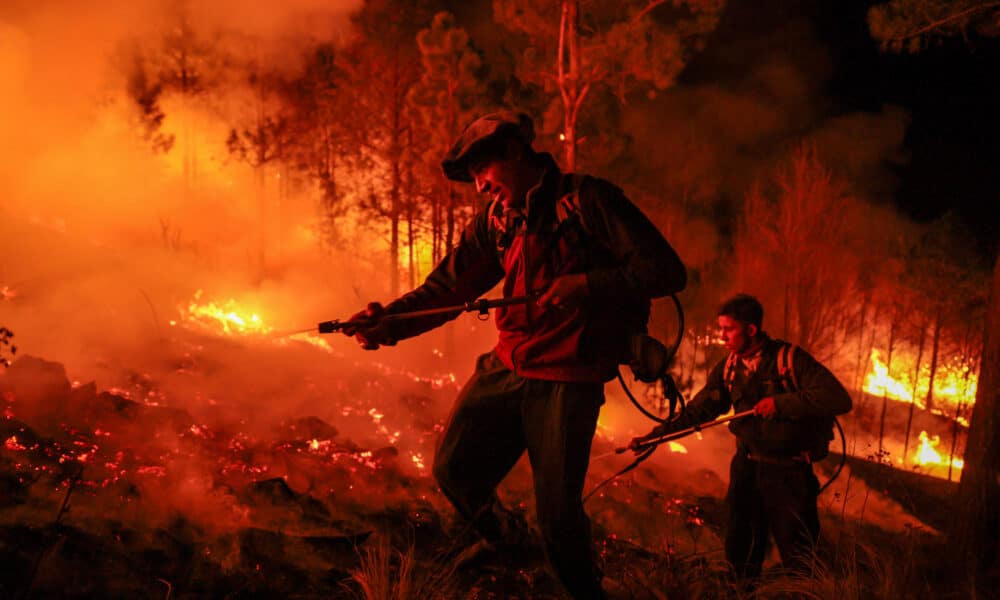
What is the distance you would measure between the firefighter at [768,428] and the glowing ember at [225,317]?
9.45 metres

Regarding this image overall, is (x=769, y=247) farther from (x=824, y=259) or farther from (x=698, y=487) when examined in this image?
(x=698, y=487)

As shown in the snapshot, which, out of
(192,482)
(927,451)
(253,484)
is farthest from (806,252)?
(192,482)

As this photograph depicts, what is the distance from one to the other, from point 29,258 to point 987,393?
43.5 ft

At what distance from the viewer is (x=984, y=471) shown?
227 inches

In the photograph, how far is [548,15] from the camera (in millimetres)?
13016

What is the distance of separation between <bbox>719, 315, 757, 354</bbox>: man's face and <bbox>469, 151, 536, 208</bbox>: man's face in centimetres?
173

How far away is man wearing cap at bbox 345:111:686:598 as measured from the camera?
98.5 inches

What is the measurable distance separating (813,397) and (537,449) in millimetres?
1751

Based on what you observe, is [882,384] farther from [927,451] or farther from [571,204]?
[571,204]

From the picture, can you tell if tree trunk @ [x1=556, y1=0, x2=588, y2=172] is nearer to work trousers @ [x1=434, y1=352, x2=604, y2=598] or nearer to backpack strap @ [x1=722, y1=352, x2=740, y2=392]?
backpack strap @ [x1=722, y1=352, x2=740, y2=392]

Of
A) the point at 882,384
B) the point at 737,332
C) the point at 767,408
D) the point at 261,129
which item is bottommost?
the point at 882,384

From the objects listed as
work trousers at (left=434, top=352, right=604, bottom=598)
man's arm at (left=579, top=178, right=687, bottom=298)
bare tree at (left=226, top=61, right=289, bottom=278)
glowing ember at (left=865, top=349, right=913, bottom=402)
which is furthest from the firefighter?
glowing ember at (left=865, top=349, right=913, bottom=402)

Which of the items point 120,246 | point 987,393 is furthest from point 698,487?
point 120,246

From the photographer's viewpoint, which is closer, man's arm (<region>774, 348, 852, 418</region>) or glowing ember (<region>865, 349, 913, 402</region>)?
man's arm (<region>774, 348, 852, 418</region>)
